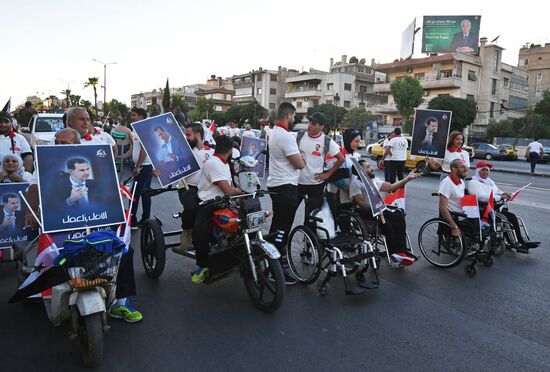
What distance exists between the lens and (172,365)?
3338mm

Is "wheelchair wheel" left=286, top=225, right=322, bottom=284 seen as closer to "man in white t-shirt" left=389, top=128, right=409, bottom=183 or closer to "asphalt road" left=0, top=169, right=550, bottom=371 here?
"asphalt road" left=0, top=169, right=550, bottom=371

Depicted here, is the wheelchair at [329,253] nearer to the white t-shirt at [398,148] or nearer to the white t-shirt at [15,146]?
the white t-shirt at [15,146]

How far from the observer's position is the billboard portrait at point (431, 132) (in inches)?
289

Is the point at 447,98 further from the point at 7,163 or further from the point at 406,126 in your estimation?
the point at 7,163

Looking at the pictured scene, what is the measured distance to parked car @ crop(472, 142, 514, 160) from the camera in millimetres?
34178

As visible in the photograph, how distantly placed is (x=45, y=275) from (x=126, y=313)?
3.10 ft

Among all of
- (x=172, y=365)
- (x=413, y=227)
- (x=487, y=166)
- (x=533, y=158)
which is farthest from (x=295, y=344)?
Result: (x=533, y=158)

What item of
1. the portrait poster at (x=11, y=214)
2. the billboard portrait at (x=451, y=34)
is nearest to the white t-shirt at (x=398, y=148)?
the portrait poster at (x=11, y=214)

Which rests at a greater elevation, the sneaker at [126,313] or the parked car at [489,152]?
the parked car at [489,152]

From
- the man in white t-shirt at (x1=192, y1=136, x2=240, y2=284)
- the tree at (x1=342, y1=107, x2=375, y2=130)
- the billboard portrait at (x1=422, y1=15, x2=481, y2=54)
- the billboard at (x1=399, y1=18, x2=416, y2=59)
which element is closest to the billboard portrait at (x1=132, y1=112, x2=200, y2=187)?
the man in white t-shirt at (x1=192, y1=136, x2=240, y2=284)

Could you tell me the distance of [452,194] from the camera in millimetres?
6047

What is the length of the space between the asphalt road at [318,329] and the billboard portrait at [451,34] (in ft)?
196

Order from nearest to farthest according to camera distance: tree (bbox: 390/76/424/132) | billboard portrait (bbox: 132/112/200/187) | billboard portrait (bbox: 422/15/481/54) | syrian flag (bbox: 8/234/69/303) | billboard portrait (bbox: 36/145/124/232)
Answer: syrian flag (bbox: 8/234/69/303)
billboard portrait (bbox: 36/145/124/232)
billboard portrait (bbox: 132/112/200/187)
tree (bbox: 390/76/424/132)
billboard portrait (bbox: 422/15/481/54)

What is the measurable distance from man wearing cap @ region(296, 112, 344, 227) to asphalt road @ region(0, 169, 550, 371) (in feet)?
4.21
